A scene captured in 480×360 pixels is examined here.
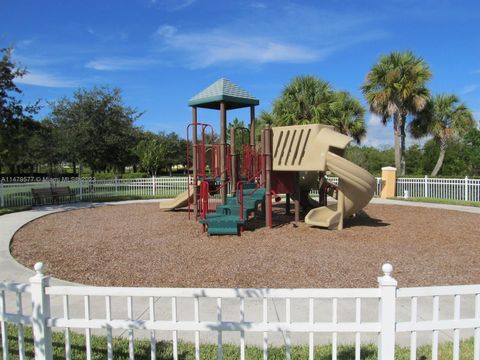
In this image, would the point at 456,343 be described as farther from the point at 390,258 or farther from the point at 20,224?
the point at 20,224

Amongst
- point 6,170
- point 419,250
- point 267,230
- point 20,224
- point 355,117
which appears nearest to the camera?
point 419,250

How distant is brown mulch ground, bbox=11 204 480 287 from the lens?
552 centimetres

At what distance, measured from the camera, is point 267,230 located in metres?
9.24

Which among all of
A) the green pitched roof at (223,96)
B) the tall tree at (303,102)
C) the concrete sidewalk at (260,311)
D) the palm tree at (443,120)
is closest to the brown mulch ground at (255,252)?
the concrete sidewalk at (260,311)

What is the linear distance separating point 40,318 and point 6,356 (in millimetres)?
479

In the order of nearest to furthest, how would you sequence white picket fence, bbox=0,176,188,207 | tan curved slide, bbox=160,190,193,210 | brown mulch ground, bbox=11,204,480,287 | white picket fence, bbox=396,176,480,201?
1. brown mulch ground, bbox=11,204,480,287
2. tan curved slide, bbox=160,190,193,210
3. white picket fence, bbox=0,176,188,207
4. white picket fence, bbox=396,176,480,201

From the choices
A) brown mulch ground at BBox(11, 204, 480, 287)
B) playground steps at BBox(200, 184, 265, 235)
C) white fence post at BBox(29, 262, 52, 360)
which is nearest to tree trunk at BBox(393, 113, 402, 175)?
brown mulch ground at BBox(11, 204, 480, 287)

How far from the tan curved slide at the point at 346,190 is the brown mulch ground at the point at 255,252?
323 millimetres

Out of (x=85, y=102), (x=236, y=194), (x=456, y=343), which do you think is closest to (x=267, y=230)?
(x=236, y=194)

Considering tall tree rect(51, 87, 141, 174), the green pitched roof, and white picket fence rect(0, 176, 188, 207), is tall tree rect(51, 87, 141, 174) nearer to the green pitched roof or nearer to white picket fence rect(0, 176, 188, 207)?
white picket fence rect(0, 176, 188, 207)

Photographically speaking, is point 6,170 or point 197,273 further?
point 6,170

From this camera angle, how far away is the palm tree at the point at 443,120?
915 inches

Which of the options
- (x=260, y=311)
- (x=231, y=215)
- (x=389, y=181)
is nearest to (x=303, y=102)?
(x=389, y=181)

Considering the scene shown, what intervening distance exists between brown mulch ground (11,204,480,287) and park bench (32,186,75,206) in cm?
532
